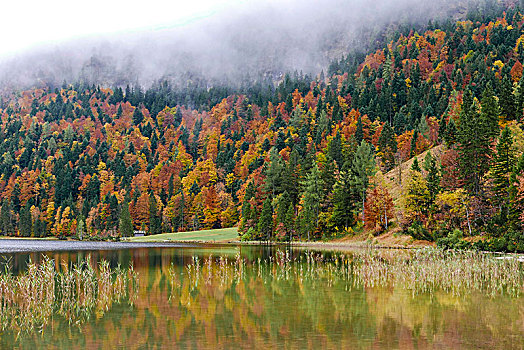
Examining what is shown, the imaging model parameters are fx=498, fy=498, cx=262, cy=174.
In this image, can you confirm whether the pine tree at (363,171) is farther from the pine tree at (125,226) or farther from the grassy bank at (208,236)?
the pine tree at (125,226)

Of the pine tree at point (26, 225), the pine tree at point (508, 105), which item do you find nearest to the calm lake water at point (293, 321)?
the pine tree at point (508, 105)

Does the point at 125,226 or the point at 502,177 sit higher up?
the point at 502,177

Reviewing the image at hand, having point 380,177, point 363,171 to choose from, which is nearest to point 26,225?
point 363,171

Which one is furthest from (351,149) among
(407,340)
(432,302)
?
(407,340)

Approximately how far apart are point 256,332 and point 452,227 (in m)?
56.6

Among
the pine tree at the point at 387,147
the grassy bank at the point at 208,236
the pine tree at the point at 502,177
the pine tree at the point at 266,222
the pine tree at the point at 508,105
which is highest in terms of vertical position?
the pine tree at the point at 508,105

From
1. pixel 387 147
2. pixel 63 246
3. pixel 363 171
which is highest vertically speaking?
pixel 387 147

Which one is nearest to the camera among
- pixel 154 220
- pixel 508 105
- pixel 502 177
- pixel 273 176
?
pixel 502 177

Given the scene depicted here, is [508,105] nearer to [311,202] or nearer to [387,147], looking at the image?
[387,147]

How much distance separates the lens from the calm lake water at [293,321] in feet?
57.2

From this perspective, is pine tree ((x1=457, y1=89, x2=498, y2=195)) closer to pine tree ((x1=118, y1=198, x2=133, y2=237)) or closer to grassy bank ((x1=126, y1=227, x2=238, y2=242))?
grassy bank ((x1=126, y1=227, x2=238, y2=242))

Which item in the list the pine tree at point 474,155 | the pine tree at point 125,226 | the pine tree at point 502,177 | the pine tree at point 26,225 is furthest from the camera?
the pine tree at point 26,225

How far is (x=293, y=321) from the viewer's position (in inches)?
819

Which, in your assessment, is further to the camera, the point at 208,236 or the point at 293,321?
the point at 208,236
